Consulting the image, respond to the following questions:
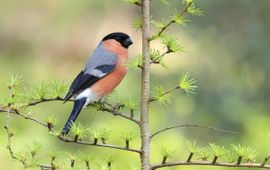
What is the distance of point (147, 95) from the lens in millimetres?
1832

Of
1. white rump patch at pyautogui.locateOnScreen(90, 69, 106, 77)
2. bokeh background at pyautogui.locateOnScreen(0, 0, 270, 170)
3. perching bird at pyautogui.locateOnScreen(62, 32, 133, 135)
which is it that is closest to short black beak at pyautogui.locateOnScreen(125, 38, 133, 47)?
perching bird at pyautogui.locateOnScreen(62, 32, 133, 135)

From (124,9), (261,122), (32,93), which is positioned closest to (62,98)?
(32,93)

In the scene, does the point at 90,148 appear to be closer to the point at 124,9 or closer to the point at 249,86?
the point at 249,86

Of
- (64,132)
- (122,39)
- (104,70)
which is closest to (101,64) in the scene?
(104,70)

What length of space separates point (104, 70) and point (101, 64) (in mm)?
28

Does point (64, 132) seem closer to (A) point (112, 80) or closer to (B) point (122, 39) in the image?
(A) point (112, 80)

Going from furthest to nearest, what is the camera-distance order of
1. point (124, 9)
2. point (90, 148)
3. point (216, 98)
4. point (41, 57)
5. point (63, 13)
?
1. point (124, 9)
2. point (41, 57)
3. point (63, 13)
4. point (90, 148)
5. point (216, 98)

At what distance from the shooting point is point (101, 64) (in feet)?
9.33

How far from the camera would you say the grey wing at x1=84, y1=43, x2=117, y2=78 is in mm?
2784

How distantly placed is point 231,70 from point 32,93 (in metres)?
2.61

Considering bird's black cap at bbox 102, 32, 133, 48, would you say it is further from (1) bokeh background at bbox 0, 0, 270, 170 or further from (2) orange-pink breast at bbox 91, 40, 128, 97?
(1) bokeh background at bbox 0, 0, 270, 170

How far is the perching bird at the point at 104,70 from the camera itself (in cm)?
266

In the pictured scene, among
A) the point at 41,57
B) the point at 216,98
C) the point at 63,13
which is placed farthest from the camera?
the point at 41,57

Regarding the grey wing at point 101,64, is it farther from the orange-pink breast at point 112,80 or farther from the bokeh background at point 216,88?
the bokeh background at point 216,88
